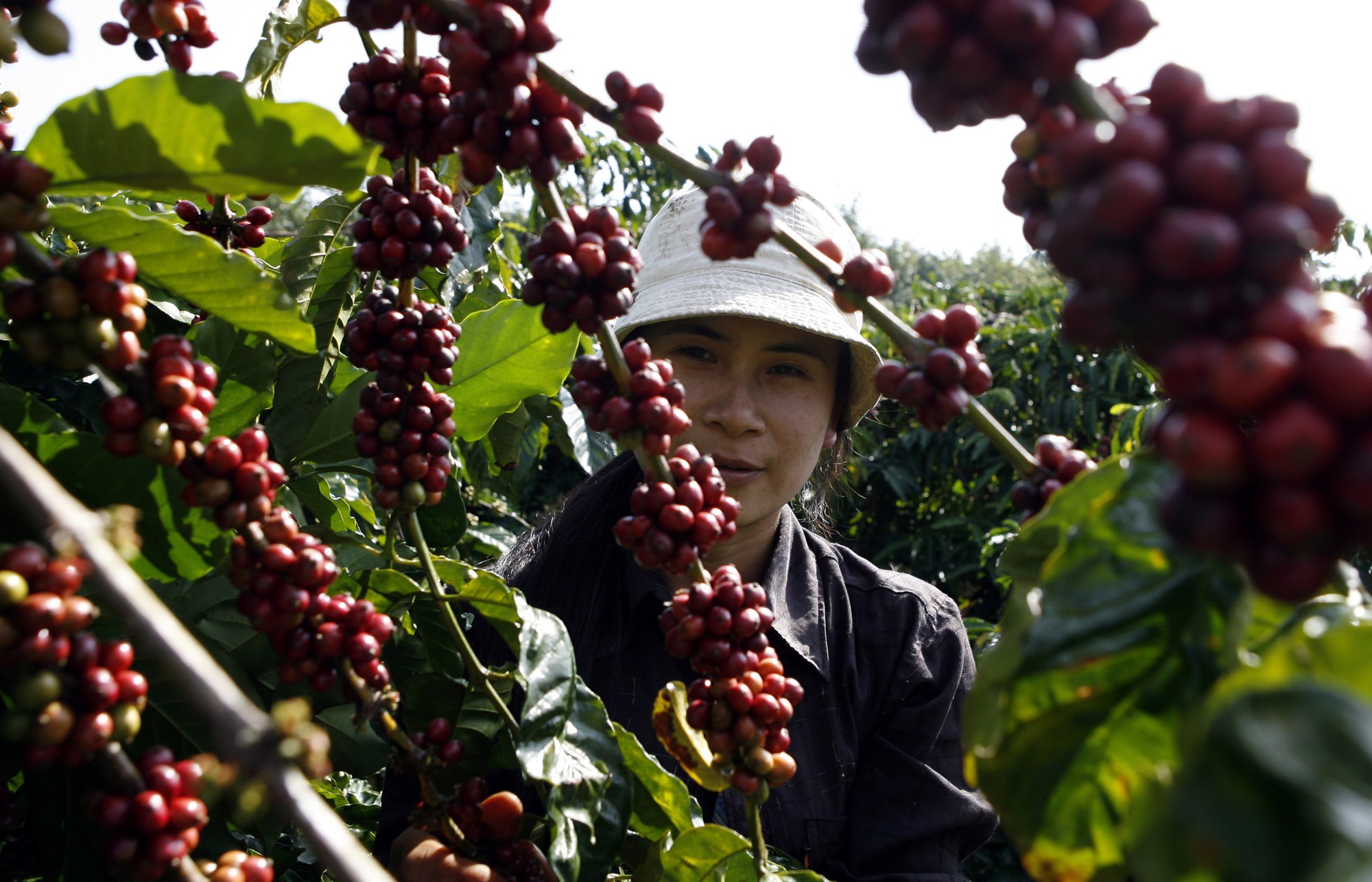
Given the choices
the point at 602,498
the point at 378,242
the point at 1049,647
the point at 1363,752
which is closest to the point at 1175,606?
the point at 1049,647

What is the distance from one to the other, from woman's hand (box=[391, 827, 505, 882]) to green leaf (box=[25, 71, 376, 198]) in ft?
1.97

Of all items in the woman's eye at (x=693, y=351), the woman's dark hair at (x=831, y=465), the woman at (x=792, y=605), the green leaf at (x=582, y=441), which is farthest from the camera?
the green leaf at (x=582, y=441)

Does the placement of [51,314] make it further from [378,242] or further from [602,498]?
[602,498]

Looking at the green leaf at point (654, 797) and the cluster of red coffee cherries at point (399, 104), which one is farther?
the green leaf at point (654, 797)

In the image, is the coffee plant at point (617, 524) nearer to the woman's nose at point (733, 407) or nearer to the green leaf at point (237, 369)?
the green leaf at point (237, 369)

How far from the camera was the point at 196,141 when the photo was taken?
73cm

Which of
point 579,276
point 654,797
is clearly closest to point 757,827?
point 654,797

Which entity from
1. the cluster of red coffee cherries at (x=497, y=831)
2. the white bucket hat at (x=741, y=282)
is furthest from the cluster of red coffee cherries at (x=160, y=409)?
the white bucket hat at (x=741, y=282)

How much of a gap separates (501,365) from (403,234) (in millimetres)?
432

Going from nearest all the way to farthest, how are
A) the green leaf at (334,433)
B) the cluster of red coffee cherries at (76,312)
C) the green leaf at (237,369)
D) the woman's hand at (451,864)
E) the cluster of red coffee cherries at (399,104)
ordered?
the cluster of red coffee cherries at (76,312)
the cluster of red coffee cherries at (399,104)
the woman's hand at (451,864)
the green leaf at (237,369)
the green leaf at (334,433)

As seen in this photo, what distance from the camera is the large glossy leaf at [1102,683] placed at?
544 millimetres

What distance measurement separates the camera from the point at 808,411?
212 centimetres

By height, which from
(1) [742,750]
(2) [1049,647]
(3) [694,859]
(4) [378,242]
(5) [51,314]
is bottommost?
(3) [694,859]

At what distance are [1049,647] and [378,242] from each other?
2.17 ft
